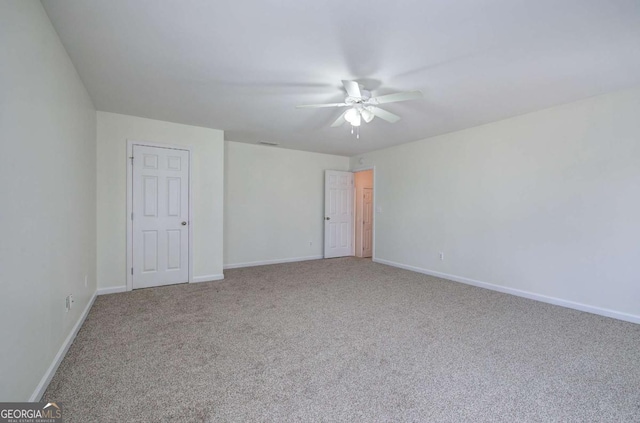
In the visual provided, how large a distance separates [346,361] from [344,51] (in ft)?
8.01

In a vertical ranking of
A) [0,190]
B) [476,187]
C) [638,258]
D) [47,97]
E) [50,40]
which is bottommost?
[638,258]

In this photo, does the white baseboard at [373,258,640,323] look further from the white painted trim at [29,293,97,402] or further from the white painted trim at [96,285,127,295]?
the white painted trim at [29,293,97,402]

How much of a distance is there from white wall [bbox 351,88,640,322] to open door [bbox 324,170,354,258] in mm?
1782

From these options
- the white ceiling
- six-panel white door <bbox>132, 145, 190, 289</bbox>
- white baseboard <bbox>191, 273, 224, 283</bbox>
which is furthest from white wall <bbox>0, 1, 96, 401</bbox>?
white baseboard <bbox>191, 273, 224, 283</bbox>

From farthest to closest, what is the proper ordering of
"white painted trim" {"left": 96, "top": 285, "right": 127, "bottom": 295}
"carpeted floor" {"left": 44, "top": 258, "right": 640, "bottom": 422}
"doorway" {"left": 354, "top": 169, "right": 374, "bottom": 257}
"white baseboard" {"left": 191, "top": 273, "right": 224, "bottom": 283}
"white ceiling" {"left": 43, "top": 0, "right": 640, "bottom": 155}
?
"doorway" {"left": 354, "top": 169, "right": 374, "bottom": 257} < "white baseboard" {"left": 191, "top": 273, "right": 224, "bottom": 283} < "white painted trim" {"left": 96, "top": 285, "right": 127, "bottom": 295} < "white ceiling" {"left": 43, "top": 0, "right": 640, "bottom": 155} < "carpeted floor" {"left": 44, "top": 258, "right": 640, "bottom": 422}

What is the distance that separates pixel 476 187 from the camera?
4.30 metres

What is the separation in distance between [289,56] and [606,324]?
4.05 m

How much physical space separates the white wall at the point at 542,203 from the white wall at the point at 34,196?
4832mm

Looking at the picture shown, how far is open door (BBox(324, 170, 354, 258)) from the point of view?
253 inches

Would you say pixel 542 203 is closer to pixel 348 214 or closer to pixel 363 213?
pixel 348 214

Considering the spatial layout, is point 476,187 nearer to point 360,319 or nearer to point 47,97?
point 360,319

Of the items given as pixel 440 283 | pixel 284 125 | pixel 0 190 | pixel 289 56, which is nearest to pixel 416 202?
pixel 440 283

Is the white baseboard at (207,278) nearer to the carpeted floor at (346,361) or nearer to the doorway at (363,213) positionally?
the carpeted floor at (346,361)

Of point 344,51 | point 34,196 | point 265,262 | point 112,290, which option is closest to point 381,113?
point 344,51
